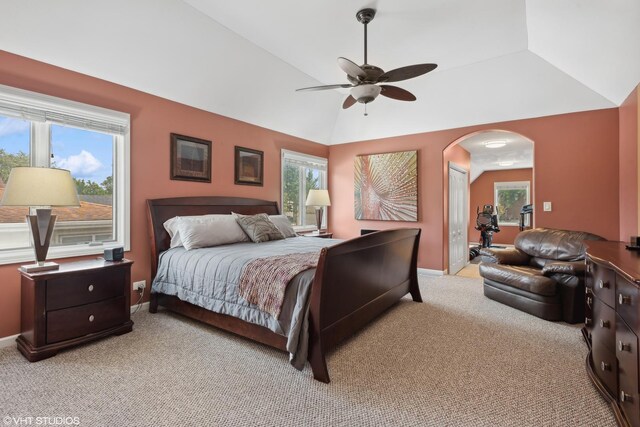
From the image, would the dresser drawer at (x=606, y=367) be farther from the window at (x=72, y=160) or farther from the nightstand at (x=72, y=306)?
the window at (x=72, y=160)

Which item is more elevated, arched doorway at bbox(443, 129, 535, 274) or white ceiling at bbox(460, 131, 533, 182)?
white ceiling at bbox(460, 131, 533, 182)

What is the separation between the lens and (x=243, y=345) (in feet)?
8.60

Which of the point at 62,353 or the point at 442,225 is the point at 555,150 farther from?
the point at 62,353

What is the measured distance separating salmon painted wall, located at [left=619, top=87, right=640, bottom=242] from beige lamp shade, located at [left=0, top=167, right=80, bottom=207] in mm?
5160

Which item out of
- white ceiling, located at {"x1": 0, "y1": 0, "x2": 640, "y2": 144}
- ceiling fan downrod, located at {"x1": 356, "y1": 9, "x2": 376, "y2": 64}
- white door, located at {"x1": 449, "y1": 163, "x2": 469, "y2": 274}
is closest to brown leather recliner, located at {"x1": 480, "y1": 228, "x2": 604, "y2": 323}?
white door, located at {"x1": 449, "y1": 163, "x2": 469, "y2": 274}

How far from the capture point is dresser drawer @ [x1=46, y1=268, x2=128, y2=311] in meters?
2.42

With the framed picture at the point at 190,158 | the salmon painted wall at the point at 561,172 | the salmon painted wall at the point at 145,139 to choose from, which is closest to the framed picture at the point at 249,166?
the salmon painted wall at the point at 145,139

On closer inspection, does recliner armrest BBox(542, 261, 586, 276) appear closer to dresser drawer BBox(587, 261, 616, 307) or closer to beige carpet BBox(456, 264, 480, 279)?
dresser drawer BBox(587, 261, 616, 307)

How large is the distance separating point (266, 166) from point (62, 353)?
3.40 meters

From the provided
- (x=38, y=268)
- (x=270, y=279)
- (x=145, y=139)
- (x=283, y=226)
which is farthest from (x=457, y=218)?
(x=38, y=268)

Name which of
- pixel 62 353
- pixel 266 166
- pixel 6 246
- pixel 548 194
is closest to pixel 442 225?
pixel 548 194

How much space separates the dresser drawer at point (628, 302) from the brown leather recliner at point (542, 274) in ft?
5.84

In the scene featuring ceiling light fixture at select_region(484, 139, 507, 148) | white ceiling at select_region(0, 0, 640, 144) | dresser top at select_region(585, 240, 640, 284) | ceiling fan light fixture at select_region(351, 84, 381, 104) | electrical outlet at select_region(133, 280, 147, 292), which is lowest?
electrical outlet at select_region(133, 280, 147, 292)

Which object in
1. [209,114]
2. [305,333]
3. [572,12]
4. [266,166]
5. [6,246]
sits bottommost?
[305,333]
